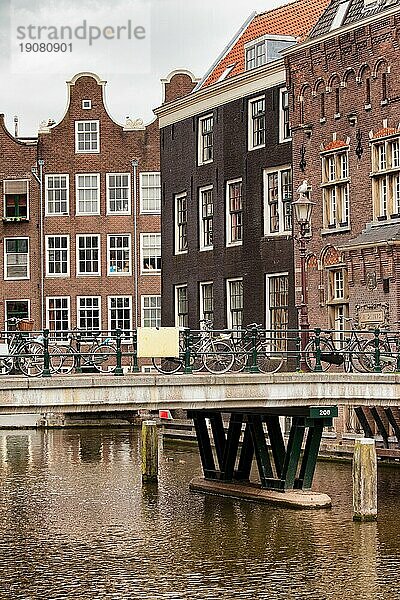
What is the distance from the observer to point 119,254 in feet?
208

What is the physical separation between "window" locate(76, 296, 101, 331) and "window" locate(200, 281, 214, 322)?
16.7m

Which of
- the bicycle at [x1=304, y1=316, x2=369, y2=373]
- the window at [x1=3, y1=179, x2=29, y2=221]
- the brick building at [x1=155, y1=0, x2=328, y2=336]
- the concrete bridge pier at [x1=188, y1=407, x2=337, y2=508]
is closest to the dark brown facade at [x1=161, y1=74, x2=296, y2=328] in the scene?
the brick building at [x1=155, y1=0, x2=328, y2=336]

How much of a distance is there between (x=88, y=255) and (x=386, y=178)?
28.1m

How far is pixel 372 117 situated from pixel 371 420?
8186 millimetres

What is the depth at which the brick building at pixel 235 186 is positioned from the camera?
42.4m

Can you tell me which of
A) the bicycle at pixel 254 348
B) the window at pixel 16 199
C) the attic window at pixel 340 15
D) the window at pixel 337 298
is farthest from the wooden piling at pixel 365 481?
the window at pixel 16 199

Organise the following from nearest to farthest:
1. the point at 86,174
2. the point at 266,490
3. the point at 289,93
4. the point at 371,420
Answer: the point at 266,490 < the point at 371,420 < the point at 289,93 < the point at 86,174

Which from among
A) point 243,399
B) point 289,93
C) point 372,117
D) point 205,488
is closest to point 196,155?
point 289,93

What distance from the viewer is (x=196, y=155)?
4697 centimetres

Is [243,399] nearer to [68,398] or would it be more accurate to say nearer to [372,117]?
[68,398]

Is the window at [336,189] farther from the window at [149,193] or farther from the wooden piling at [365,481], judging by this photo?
the window at [149,193]

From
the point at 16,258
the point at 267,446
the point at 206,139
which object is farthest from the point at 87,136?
the point at 267,446

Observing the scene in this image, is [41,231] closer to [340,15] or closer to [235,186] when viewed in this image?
[235,186]

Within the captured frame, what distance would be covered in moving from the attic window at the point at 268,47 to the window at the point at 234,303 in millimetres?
6839
